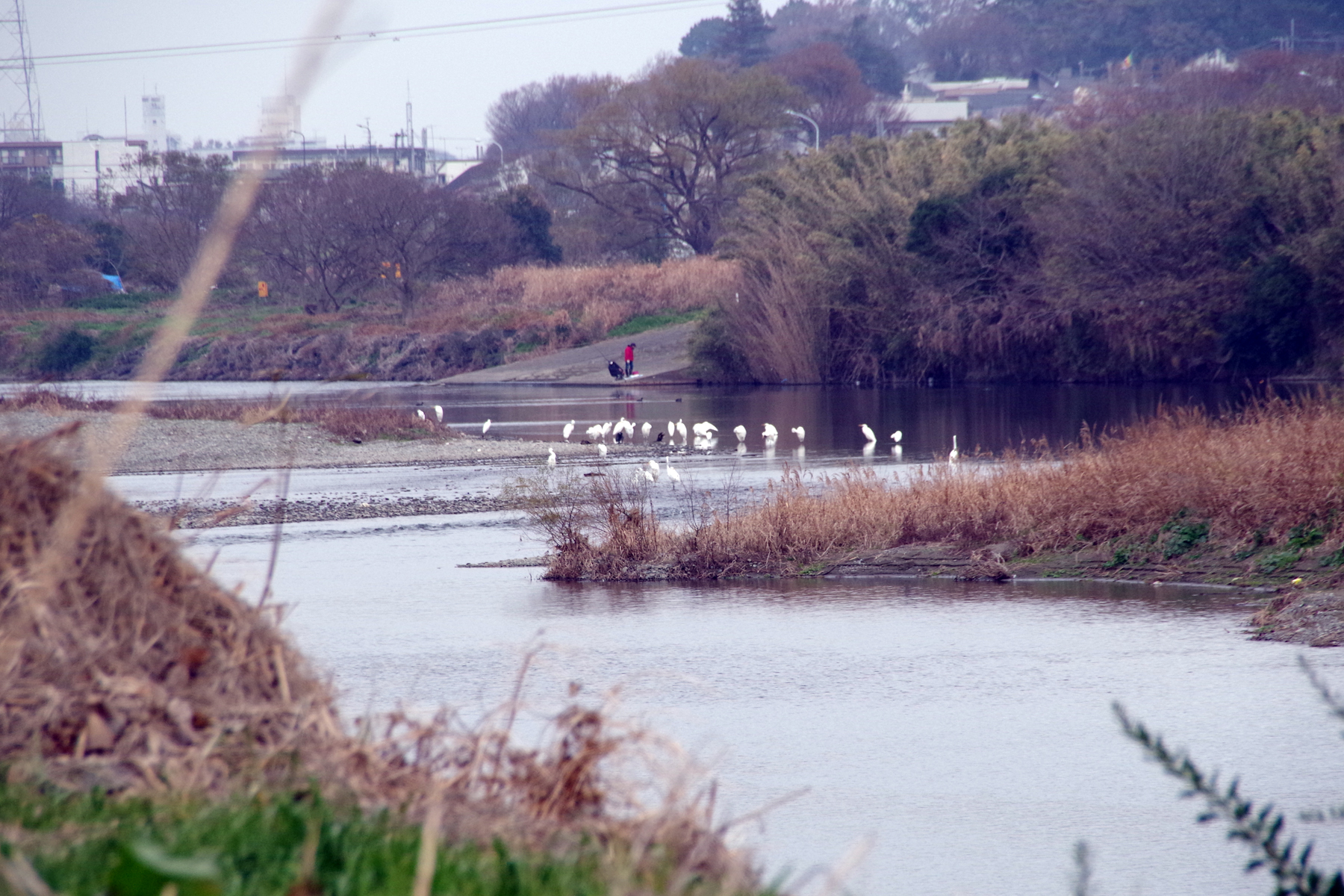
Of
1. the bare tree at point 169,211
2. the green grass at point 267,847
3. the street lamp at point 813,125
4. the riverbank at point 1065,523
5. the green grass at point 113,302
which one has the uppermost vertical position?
the street lamp at point 813,125

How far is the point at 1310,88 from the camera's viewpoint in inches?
2702

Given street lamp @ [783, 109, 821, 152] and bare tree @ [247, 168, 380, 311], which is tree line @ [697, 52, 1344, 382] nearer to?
street lamp @ [783, 109, 821, 152]

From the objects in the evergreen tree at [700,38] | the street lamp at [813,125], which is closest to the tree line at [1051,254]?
the street lamp at [813,125]

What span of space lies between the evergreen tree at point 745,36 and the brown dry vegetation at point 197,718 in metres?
116

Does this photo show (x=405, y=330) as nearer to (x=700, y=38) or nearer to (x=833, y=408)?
(x=833, y=408)

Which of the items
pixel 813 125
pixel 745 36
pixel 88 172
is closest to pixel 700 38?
pixel 745 36

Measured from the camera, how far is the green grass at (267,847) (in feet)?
9.98

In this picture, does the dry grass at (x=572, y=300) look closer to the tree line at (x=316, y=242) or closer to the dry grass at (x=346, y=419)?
the tree line at (x=316, y=242)

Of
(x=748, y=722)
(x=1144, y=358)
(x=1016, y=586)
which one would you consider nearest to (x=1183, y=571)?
(x=1016, y=586)

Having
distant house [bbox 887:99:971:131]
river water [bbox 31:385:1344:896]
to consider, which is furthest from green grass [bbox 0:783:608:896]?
distant house [bbox 887:99:971:131]

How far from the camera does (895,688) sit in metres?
11.2

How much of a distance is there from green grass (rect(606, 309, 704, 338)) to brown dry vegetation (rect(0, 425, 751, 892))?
196 feet

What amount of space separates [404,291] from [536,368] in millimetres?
13535

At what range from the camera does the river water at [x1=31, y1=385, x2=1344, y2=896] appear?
7.83m
